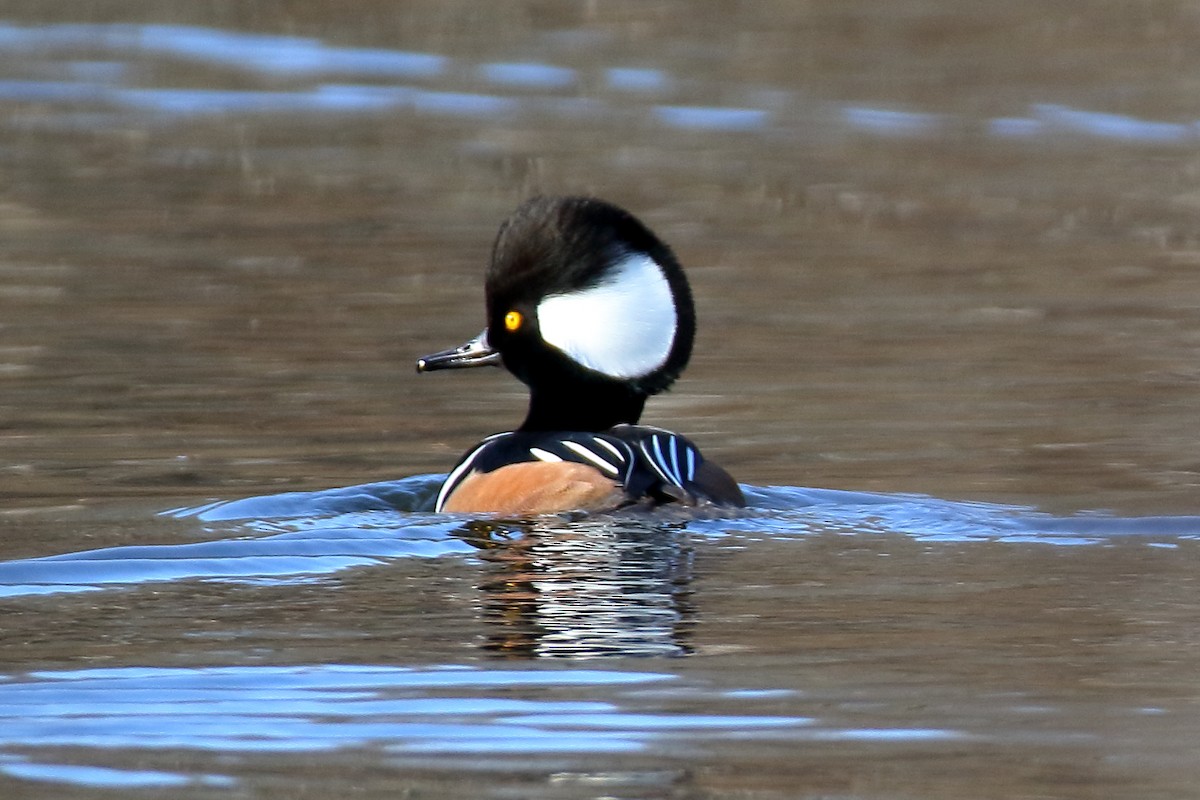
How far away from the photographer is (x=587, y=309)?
712 centimetres

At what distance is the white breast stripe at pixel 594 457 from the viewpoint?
271 inches

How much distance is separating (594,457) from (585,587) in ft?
3.19

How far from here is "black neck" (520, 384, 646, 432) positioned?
23.9 ft

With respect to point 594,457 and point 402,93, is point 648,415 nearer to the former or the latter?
point 594,457

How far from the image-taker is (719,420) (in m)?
9.16

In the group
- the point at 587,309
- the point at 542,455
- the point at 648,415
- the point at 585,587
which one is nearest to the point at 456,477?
the point at 542,455

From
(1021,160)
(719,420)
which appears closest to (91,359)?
(719,420)

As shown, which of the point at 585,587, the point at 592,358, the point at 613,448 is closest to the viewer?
the point at 585,587

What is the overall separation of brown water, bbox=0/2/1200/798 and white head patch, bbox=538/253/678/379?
1.99 feet

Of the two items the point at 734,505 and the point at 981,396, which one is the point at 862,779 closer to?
the point at 734,505

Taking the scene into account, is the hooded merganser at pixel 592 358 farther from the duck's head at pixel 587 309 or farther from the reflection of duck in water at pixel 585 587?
the reflection of duck in water at pixel 585 587

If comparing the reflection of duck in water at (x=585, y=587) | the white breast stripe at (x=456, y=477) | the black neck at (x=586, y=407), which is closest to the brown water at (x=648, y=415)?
the reflection of duck in water at (x=585, y=587)

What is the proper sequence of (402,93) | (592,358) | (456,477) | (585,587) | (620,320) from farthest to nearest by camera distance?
(402,93) → (456,477) → (592,358) → (620,320) → (585,587)

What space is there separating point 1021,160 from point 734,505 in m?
9.84
